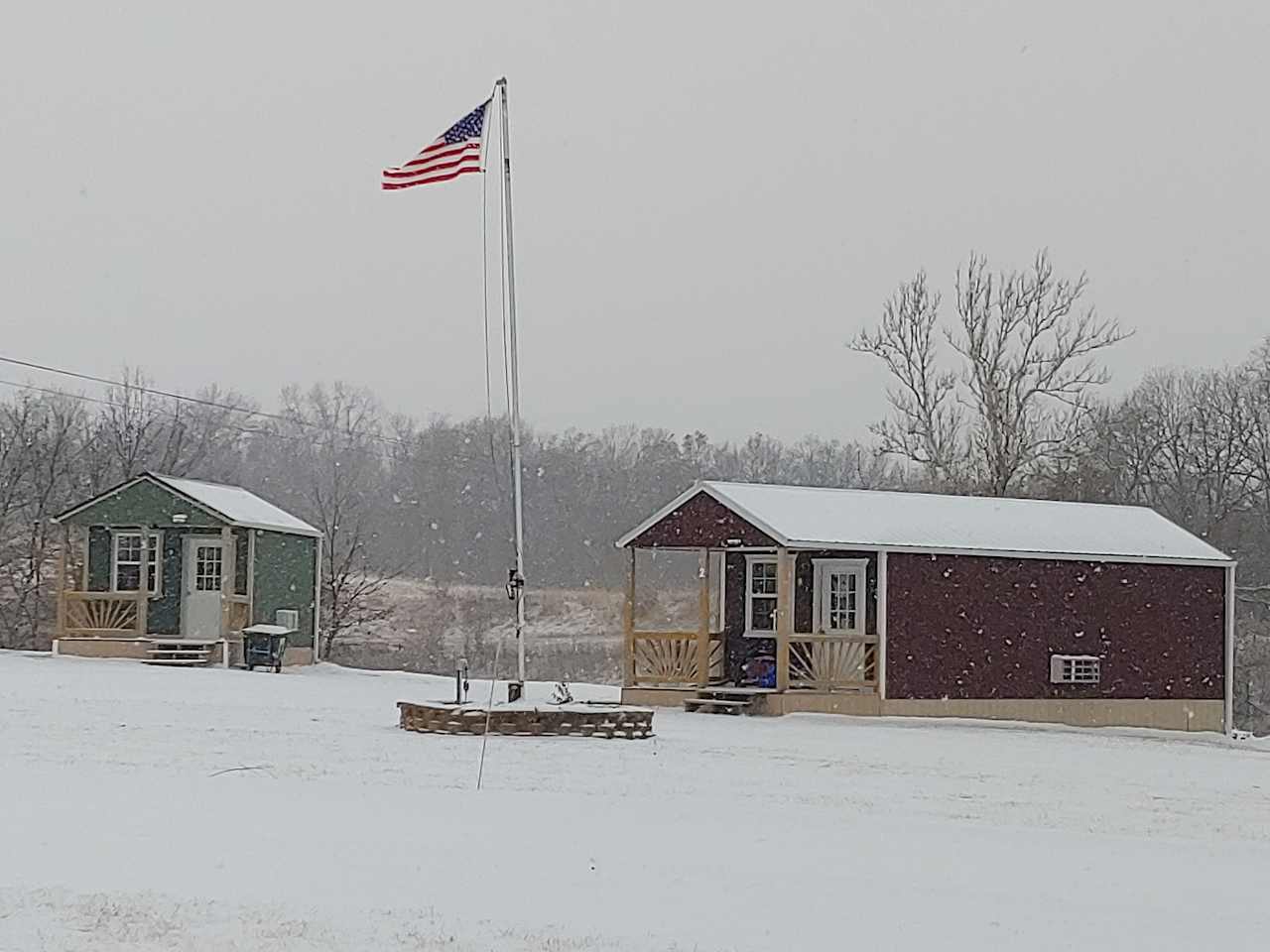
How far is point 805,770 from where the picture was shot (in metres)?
17.8

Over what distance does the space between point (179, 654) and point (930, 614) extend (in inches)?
565

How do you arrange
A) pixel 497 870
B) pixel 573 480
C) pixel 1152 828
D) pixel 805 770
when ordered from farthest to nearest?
pixel 573 480 → pixel 805 770 → pixel 1152 828 → pixel 497 870

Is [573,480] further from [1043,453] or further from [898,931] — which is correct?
[898,931]

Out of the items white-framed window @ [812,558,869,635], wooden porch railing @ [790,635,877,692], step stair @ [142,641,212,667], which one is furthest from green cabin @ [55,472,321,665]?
wooden porch railing @ [790,635,877,692]

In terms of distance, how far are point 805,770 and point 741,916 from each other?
7.99 m

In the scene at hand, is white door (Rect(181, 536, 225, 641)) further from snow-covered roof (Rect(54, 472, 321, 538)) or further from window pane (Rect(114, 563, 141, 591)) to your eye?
window pane (Rect(114, 563, 141, 591))

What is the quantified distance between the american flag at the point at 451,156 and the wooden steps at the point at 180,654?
14288 millimetres

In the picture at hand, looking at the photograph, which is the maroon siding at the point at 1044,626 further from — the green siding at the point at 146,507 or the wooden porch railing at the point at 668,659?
the green siding at the point at 146,507

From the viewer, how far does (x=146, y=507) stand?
3300cm

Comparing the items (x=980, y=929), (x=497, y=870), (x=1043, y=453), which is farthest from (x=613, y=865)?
(x=1043, y=453)

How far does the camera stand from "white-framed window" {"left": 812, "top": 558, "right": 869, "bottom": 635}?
2583 cm

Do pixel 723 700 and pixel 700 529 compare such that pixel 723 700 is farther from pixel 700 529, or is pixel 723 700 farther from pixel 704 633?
pixel 700 529

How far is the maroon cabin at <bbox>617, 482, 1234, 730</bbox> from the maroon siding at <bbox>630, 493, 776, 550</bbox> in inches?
1.0

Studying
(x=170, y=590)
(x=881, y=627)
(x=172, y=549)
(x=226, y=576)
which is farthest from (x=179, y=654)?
(x=881, y=627)
